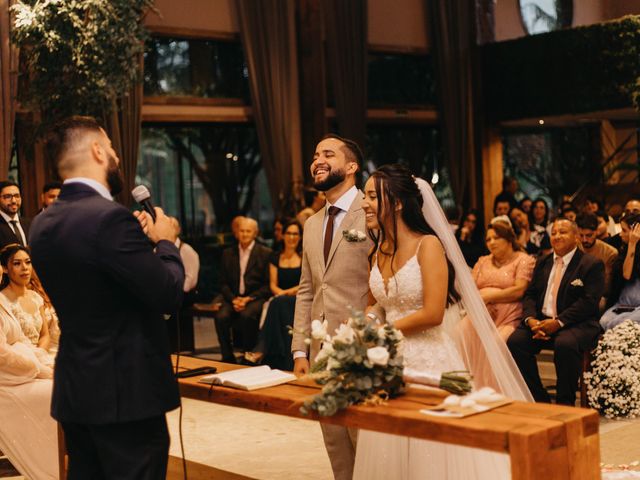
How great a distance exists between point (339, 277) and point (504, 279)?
297 centimetres

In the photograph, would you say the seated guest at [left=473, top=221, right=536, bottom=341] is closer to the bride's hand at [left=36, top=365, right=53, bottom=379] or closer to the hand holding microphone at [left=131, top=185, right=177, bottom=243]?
the bride's hand at [left=36, top=365, right=53, bottom=379]

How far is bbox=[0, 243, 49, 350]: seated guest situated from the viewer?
5.88 metres

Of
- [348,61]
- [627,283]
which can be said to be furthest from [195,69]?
[627,283]

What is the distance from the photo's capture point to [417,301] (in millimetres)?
4113

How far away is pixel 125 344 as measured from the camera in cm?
296

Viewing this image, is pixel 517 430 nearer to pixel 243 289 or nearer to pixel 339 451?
pixel 339 451

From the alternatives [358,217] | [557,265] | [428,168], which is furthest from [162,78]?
[358,217]

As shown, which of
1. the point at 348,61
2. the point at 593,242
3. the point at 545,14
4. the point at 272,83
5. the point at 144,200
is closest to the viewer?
the point at 144,200

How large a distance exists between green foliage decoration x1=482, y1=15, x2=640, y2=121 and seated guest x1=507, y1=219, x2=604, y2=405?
6.61 m

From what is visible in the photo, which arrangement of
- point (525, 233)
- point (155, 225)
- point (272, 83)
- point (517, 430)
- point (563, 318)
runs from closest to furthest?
1. point (517, 430)
2. point (155, 225)
3. point (563, 318)
4. point (525, 233)
5. point (272, 83)

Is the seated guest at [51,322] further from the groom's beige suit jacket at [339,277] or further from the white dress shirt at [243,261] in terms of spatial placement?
the white dress shirt at [243,261]

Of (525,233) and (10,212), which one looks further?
(525,233)

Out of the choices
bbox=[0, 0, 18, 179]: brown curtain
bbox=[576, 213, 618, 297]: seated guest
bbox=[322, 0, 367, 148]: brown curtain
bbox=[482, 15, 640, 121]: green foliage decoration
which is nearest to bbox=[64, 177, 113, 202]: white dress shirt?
bbox=[576, 213, 618, 297]: seated guest

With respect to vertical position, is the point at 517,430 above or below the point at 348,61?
below
